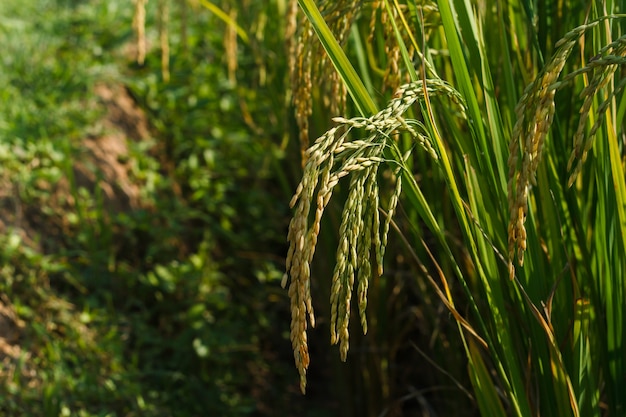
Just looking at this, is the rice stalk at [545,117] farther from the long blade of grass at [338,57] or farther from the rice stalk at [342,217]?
the long blade of grass at [338,57]

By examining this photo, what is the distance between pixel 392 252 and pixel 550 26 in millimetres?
971

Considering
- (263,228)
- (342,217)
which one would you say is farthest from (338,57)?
(263,228)

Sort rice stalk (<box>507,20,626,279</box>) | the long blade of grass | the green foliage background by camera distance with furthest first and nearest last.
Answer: the green foliage background → the long blade of grass → rice stalk (<box>507,20,626,279</box>)

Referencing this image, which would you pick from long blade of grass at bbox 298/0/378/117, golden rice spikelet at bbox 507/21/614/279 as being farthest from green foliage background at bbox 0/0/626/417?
golden rice spikelet at bbox 507/21/614/279

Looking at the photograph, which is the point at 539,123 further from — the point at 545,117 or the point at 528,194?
the point at 528,194

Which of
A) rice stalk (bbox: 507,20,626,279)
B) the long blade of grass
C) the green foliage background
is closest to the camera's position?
rice stalk (bbox: 507,20,626,279)

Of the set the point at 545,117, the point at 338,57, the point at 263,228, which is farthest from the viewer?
the point at 263,228

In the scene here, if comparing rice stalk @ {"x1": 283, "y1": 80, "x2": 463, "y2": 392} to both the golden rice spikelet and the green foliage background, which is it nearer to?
the green foliage background

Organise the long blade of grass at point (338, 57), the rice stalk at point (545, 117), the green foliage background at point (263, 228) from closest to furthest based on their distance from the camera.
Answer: the rice stalk at point (545, 117) < the long blade of grass at point (338, 57) < the green foliage background at point (263, 228)

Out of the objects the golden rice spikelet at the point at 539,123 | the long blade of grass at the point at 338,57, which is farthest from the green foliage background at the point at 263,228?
the golden rice spikelet at the point at 539,123

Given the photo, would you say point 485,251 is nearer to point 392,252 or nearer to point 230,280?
point 392,252

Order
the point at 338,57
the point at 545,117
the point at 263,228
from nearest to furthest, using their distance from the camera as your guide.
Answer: the point at 545,117, the point at 338,57, the point at 263,228

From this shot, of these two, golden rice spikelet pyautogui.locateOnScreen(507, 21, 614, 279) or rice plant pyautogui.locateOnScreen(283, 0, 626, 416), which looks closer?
golden rice spikelet pyautogui.locateOnScreen(507, 21, 614, 279)

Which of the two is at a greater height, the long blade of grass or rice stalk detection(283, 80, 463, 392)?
the long blade of grass
